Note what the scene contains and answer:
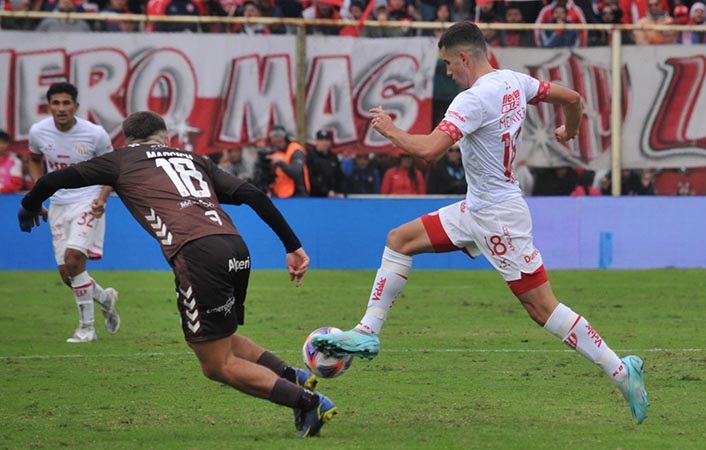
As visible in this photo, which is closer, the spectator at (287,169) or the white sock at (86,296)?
the white sock at (86,296)

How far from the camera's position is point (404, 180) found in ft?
68.6

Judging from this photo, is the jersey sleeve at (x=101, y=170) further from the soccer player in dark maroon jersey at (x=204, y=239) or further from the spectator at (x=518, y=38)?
the spectator at (x=518, y=38)

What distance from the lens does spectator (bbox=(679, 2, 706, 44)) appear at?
850 inches

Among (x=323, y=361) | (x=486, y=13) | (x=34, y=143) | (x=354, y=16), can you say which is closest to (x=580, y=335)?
(x=323, y=361)

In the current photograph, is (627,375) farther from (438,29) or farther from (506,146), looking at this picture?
(438,29)

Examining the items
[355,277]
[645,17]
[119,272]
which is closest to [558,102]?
[355,277]

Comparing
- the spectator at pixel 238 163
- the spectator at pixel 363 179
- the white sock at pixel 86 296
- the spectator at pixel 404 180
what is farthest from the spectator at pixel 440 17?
the white sock at pixel 86 296

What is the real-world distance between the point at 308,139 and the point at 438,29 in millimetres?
2666

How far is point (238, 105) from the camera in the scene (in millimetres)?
21031

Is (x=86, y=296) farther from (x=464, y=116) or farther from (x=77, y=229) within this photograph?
(x=464, y=116)

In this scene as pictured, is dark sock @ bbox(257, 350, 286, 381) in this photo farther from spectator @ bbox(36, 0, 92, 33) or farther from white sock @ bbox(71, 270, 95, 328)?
spectator @ bbox(36, 0, 92, 33)

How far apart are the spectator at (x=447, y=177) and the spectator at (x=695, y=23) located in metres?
4.17

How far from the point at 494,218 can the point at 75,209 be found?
5674 millimetres

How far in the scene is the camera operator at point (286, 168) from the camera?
67.2ft
